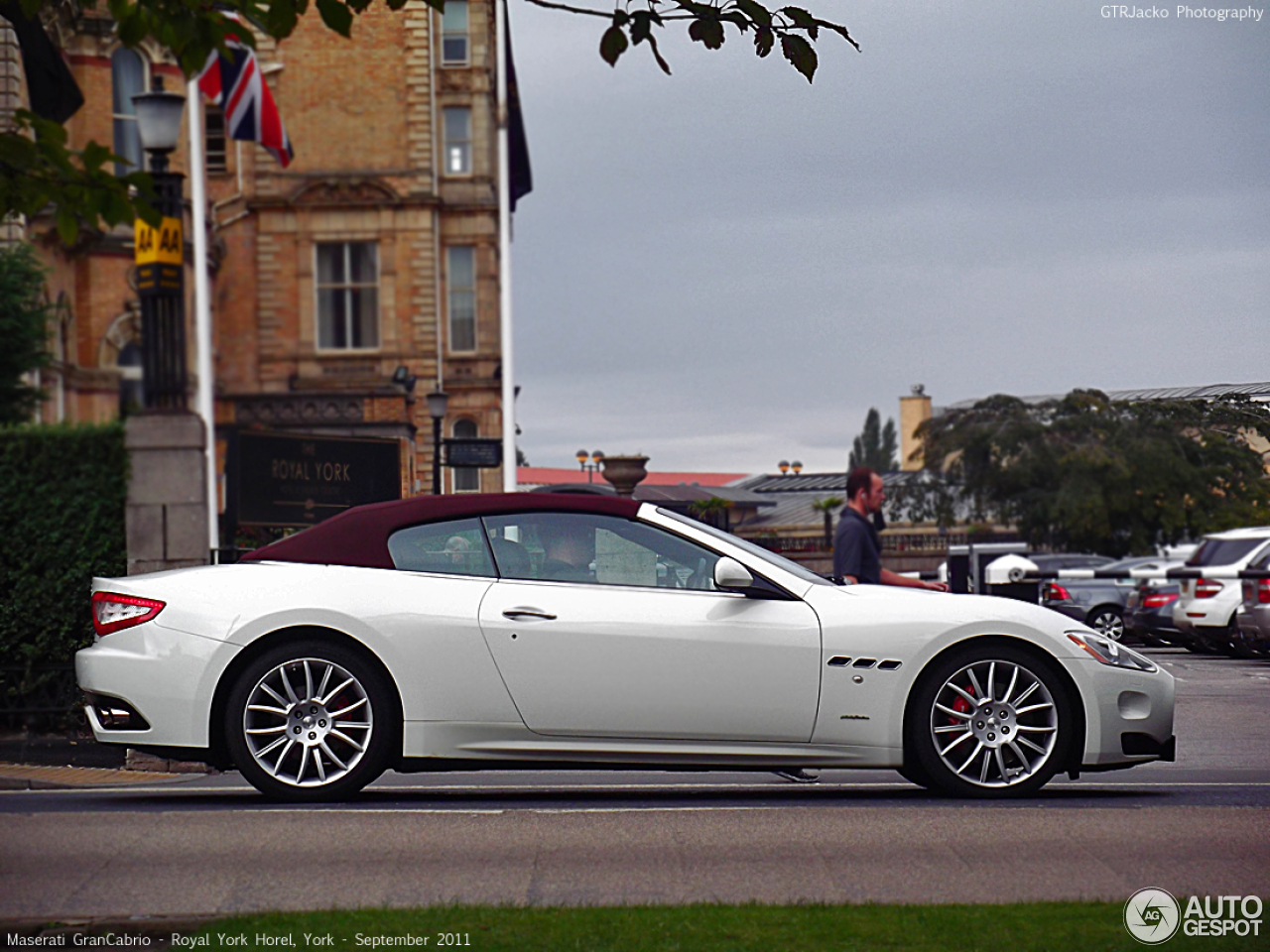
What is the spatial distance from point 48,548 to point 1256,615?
15425mm

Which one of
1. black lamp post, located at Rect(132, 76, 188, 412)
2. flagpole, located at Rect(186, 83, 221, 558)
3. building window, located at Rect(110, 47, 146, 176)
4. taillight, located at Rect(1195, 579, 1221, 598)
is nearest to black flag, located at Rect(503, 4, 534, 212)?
building window, located at Rect(110, 47, 146, 176)

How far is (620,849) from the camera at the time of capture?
6453 millimetres

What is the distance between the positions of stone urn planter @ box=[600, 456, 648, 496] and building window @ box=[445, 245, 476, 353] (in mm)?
21359

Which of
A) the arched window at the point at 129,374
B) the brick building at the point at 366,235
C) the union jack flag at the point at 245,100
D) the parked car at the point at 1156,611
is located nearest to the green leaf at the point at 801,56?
the union jack flag at the point at 245,100

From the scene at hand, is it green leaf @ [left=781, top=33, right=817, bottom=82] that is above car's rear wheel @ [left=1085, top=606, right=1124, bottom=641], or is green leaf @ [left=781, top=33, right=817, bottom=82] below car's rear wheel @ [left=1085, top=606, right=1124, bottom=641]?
above

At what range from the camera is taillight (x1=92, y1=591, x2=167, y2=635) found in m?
7.99

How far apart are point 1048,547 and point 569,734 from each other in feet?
177

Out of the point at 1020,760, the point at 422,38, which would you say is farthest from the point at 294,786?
the point at 422,38

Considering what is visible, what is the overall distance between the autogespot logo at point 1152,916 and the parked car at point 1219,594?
61.3 feet

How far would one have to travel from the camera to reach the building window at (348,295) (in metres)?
44.8

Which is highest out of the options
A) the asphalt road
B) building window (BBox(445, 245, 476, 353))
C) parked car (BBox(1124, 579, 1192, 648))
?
building window (BBox(445, 245, 476, 353))

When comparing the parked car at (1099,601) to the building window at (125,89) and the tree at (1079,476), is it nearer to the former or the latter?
the tree at (1079,476)

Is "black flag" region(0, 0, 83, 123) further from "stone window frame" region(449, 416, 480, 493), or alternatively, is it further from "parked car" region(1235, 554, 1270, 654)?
"stone window frame" region(449, 416, 480, 493)

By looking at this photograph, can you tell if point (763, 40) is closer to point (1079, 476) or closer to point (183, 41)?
point (183, 41)
